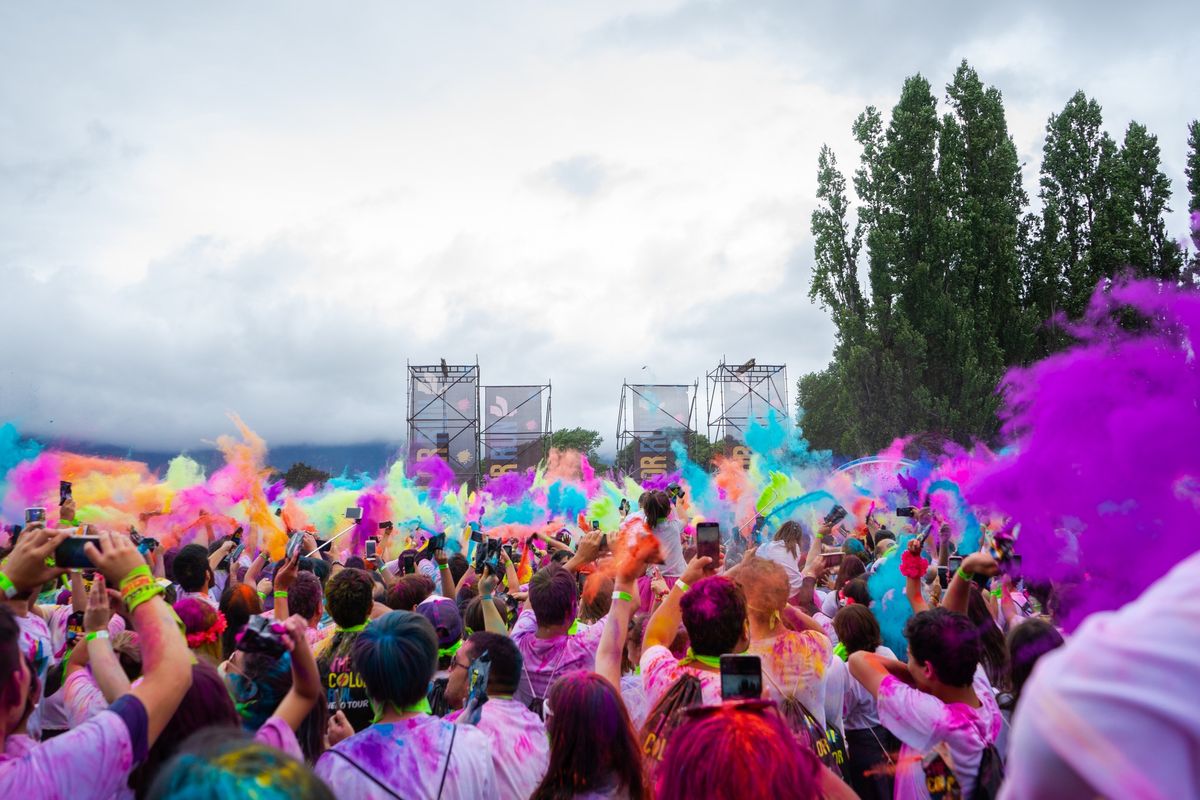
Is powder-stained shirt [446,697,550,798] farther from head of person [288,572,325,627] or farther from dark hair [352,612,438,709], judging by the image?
head of person [288,572,325,627]

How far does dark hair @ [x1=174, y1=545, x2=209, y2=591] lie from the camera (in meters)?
5.65

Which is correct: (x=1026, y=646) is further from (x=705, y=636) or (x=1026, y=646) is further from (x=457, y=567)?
(x=457, y=567)

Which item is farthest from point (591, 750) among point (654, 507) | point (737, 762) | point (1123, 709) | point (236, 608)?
point (654, 507)

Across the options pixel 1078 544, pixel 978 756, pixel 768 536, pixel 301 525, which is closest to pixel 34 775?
pixel 1078 544

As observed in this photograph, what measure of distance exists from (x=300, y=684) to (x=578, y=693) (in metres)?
0.88

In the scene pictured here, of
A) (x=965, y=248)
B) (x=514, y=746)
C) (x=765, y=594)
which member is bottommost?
(x=514, y=746)

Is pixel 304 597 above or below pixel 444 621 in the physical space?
above

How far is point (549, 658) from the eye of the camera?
4.42 metres

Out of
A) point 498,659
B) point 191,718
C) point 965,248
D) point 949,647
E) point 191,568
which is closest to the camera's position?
point 191,718

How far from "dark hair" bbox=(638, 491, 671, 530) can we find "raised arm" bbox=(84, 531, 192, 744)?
421 centimetres

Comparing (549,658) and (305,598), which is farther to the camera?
(305,598)

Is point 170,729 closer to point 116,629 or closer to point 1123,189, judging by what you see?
point 116,629

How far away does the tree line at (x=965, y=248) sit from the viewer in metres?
23.3

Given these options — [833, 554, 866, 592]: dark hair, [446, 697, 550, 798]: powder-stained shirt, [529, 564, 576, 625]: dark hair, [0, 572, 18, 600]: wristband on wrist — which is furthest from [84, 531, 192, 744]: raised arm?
[833, 554, 866, 592]: dark hair
